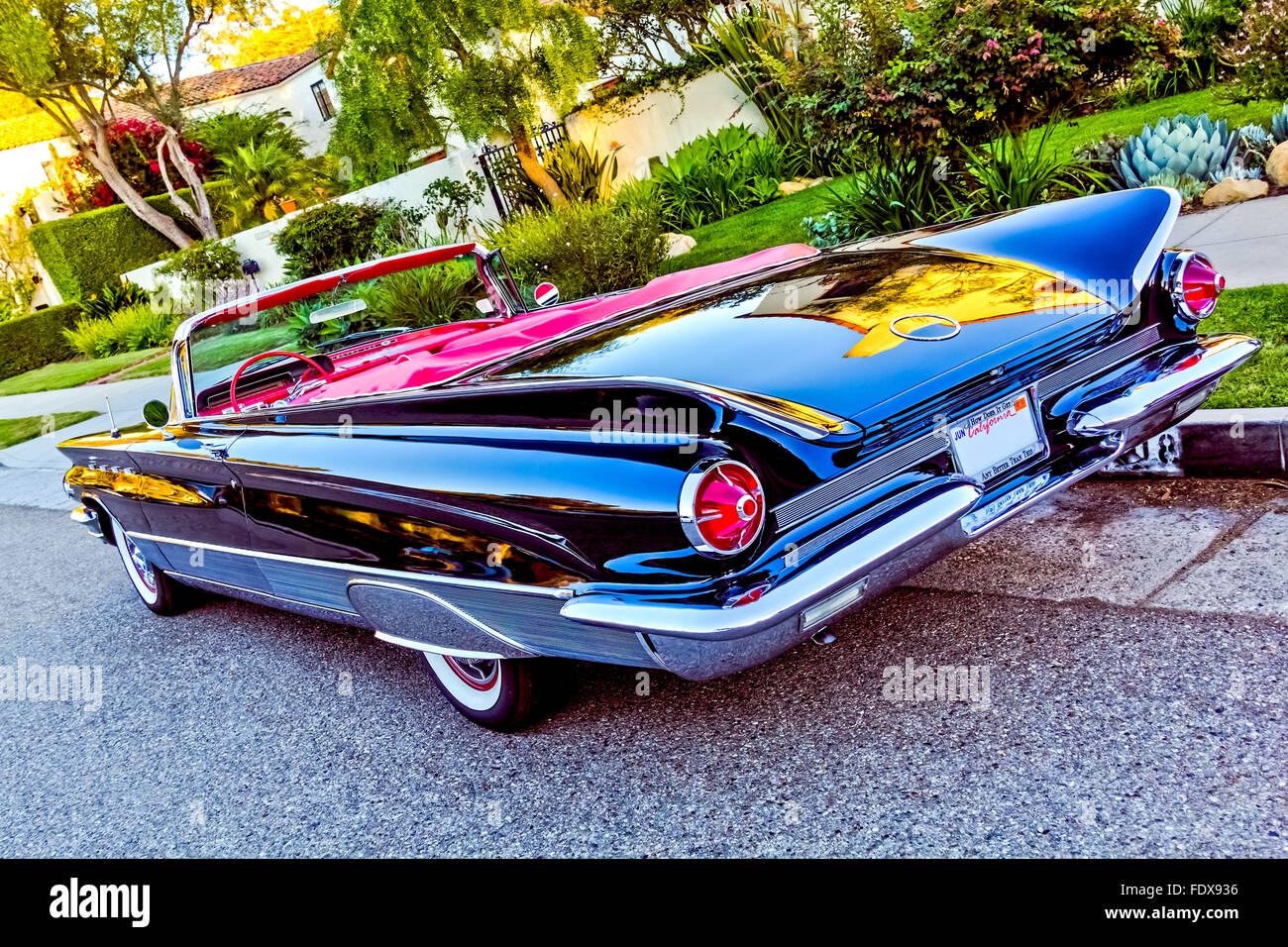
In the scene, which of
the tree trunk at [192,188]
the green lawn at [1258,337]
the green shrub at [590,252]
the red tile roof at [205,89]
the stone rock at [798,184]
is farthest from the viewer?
the red tile roof at [205,89]

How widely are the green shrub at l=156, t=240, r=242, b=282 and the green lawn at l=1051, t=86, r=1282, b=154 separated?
14.4 metres

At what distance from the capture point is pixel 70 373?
17344 millimetres

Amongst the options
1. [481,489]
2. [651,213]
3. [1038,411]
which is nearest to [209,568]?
[481,489]

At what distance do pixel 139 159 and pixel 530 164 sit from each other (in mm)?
17946

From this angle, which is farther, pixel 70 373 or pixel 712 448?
pixel 70 373

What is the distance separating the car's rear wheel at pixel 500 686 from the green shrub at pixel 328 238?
1347 centimetres

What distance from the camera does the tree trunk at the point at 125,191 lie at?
2283cm

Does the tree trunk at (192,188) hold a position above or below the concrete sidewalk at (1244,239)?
above

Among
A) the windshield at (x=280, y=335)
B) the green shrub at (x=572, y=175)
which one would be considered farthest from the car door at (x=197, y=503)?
the green shrub at (x=572, y=175)

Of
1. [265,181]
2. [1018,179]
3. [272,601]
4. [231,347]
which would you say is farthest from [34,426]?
[265,181]

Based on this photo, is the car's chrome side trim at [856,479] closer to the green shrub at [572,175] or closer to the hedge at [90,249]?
the green shrub at [572,175]

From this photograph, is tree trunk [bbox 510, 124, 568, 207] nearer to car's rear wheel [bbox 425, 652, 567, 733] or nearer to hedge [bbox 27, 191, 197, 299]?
car's rear wheel [bbox 425, 652, 567, 733]

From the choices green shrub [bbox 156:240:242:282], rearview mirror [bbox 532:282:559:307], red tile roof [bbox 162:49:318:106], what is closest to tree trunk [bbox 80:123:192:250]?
green shrub [bbox 156:240:242:282]

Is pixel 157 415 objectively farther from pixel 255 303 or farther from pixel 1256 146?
pixel 1256 146
